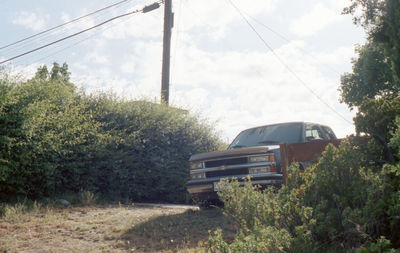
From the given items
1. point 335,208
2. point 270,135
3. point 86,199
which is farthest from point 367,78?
point 335,208

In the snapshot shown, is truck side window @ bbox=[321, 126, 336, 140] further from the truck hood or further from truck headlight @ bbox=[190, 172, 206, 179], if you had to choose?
truck headlight @ bbox=[190, 172, 206, 179]

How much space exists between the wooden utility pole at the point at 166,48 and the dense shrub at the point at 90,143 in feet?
7.80

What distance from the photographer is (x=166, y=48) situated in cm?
1644

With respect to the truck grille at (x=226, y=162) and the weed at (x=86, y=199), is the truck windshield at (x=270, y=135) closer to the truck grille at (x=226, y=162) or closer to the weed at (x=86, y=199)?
the truck grille at (x=226, y=162)

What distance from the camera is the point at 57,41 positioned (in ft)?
57.6

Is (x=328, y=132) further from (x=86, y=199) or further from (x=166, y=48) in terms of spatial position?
(x=166, y=48)

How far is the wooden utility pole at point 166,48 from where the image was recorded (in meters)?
15.8

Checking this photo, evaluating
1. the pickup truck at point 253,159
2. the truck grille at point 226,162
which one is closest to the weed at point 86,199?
the pickup truck at point 253,159

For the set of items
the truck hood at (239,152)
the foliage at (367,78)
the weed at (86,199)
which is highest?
the foliage at (367,78)

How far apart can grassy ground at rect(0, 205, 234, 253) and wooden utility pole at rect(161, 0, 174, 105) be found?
761 centimetres

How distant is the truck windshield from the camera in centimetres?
842

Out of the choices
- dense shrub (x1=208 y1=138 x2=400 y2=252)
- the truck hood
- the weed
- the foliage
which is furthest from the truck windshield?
the foliage

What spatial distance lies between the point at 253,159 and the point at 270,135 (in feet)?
4.04

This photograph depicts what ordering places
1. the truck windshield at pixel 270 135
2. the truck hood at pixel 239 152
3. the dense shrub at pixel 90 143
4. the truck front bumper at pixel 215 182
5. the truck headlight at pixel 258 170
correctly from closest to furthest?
the truck front bumper at pixel 215 182, the truck headlight at pixel 258 170, the truck hood at pixel 239 152, the truck windshield at pixel 270 135, the dense shrub at pixel 90 143
